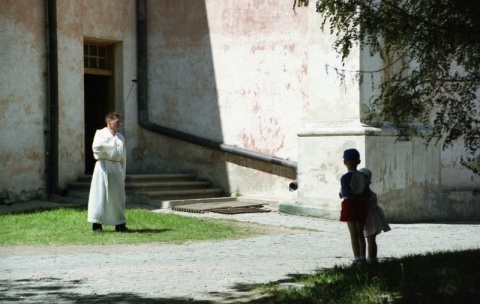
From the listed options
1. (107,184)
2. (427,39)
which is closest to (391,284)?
(427,39)

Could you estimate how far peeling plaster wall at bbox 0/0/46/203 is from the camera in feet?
60.8

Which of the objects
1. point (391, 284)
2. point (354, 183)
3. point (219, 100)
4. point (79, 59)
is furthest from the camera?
point (219, 100)

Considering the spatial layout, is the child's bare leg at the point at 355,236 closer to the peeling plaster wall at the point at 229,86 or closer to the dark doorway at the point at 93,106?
the peeling plaster wall at the point at 229,86

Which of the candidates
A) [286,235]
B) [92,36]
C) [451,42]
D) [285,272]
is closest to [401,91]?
[451,42]

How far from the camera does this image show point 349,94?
17.0 m

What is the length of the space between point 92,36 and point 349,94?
6470 millimetres

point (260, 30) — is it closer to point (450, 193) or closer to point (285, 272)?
point (450, 193)

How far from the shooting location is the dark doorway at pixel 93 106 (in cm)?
2098

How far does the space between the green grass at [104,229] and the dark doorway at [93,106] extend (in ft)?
12.8

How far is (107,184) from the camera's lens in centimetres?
1454

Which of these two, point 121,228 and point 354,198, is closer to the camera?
point 354,198

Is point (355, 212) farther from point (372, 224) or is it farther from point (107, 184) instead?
point (107, 184)

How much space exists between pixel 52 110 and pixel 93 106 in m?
2.01

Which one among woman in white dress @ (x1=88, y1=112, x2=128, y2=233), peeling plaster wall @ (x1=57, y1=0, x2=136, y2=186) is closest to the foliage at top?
woman in white dress @ (x1=88, y1=112, x2=128, y2=233)
